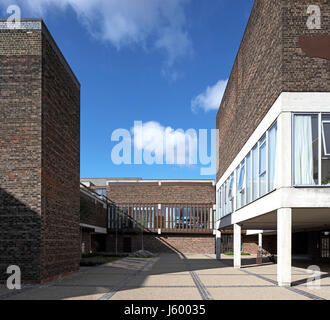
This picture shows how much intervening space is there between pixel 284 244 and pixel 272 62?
260 inches

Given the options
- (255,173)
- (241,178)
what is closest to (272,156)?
(255,173)

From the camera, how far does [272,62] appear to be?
46.9 ft

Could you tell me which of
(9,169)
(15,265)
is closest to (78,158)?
(9,169)

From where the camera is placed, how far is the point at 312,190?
12.6 m

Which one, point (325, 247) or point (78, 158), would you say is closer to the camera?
point (78, 158)

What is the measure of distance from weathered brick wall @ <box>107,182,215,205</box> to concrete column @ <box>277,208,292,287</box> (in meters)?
28.7

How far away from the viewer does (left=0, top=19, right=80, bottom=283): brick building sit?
1320 cm

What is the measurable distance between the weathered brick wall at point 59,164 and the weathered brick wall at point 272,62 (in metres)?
8.20

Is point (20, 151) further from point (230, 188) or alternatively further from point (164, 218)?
point (164, 218)

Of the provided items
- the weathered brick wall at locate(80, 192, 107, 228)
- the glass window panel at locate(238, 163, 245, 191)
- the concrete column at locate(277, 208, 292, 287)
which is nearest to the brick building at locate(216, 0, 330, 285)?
the concrete column at locate(277, 208, 292, 287)

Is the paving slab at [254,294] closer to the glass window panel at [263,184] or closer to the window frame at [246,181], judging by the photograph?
the window frame at [246,181]

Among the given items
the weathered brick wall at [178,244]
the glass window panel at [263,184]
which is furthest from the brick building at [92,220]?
the glass window panel at [263,184]

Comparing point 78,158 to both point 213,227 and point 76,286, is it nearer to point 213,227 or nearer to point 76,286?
point 76,286
